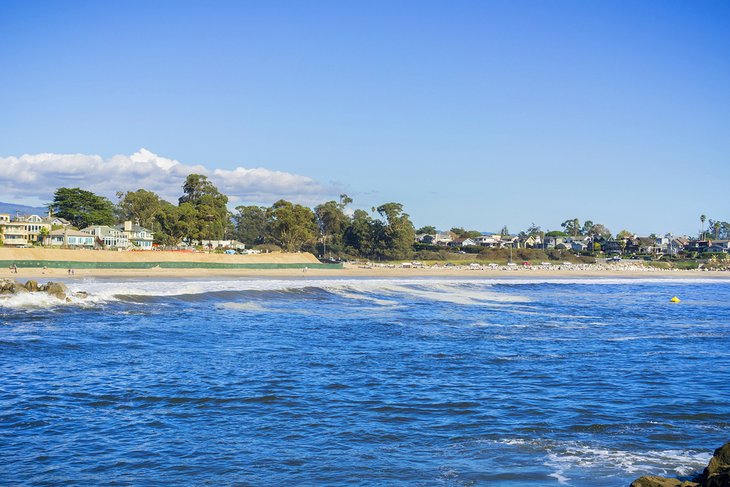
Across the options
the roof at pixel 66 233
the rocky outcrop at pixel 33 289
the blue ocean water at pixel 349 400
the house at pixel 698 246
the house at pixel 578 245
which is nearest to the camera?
the blue ocean water at pixel 349 400

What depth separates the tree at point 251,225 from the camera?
14475 cm

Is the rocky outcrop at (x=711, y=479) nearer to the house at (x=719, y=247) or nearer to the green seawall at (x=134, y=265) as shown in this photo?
the green seawall at (x=134, y=265)

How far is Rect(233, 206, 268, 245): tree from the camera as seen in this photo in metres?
145

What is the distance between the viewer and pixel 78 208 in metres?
106

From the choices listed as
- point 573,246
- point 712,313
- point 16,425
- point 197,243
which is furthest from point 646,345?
point 573,246

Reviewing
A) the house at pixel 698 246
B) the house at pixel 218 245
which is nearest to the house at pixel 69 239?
the house at pixel 218 245

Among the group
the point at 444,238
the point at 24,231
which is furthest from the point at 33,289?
the point at 444,238

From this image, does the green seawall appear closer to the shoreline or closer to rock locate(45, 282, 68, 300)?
the shoreline

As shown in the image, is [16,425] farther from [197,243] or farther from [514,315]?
[197,243]

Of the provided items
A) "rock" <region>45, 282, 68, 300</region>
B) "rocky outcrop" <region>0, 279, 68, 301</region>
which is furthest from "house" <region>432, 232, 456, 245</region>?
"rock" <region>45, 282, 68, 300</region>

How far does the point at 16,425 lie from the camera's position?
1457 centimetres

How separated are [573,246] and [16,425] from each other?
556ft

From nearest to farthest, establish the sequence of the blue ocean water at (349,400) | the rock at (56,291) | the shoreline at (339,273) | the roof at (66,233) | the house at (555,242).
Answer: the blue ocean water at (349,400) → the rock at (56,291) → the shoreline at (339,273) → the roof at (66,233) → the house at (555,242)

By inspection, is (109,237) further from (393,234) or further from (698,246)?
(698,246)
